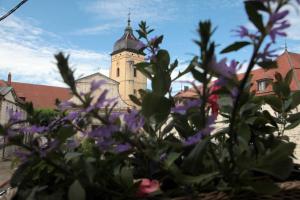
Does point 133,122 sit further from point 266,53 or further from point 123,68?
point 123,68

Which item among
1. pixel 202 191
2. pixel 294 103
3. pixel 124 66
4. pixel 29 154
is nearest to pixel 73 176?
pixel 29 154

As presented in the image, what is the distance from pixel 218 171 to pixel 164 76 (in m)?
0.22

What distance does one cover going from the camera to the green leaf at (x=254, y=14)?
1.67ft

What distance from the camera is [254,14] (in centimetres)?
51

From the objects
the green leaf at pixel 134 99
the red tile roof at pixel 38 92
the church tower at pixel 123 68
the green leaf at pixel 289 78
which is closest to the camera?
the green leaf at pixel 134 99

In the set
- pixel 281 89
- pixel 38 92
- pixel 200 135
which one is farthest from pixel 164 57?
pixel 38 92

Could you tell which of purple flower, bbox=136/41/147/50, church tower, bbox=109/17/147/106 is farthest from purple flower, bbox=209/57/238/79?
church tower, bbox=109/17/147/106

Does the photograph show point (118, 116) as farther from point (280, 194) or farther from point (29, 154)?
point (280, 194)

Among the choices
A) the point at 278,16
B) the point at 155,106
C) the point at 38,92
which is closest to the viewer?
the point at 278,16

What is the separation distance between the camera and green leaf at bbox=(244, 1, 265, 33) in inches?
20.0

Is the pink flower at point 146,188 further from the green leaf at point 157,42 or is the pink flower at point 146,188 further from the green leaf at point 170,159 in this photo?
the green leaf at point 157,42

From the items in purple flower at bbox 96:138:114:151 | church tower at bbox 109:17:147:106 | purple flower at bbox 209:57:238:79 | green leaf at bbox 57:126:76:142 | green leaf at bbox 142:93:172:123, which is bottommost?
purple flower at bbox 96:138:114:151

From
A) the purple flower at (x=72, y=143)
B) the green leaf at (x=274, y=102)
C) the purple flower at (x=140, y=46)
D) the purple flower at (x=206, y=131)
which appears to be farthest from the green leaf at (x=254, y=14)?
the purple flower at (x=140, y=46)

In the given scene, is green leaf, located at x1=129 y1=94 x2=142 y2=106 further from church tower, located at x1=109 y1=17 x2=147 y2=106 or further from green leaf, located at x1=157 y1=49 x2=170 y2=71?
church tower, located at x1=109 y1=17 x2=147 y2=106
